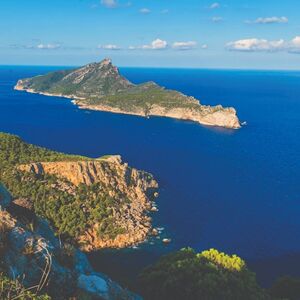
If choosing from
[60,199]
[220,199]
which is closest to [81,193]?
[60,199]

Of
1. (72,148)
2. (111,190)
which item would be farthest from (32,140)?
(111,190)

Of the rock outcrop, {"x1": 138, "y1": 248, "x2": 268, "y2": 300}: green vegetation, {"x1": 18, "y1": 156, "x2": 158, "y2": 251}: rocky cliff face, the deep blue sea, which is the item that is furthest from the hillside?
the rock outcrop

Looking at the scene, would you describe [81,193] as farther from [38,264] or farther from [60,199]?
[38,264]

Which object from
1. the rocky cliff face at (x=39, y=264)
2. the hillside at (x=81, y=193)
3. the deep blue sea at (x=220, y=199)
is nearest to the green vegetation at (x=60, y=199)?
the hillside at (x=81, y=193)

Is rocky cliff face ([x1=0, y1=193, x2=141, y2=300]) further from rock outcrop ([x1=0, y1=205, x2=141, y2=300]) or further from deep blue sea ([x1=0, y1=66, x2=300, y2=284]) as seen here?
deep blue sea ([x1=0, y1=66, x2=300, y2=284])

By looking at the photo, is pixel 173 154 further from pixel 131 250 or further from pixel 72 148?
pixel 131 250
